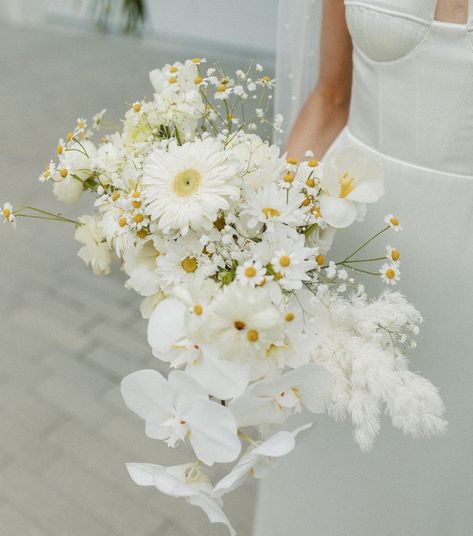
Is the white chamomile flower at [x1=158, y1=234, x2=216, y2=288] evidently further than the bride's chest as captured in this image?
No

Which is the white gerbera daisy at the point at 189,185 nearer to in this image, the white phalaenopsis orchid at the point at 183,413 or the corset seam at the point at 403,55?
the white phalaenopsis orchid at the point at 183,413

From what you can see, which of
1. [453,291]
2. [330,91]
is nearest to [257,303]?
[453,291]

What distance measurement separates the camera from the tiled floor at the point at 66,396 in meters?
1.90

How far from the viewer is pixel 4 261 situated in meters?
3.05

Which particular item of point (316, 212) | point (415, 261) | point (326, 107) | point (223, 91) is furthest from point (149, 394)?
point (326, 107)

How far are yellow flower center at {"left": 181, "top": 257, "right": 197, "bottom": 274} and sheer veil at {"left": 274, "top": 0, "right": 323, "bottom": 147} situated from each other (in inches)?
31.4

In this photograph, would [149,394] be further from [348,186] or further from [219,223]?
[348,186]

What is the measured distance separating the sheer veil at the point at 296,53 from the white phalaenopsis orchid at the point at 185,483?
942 millimetres

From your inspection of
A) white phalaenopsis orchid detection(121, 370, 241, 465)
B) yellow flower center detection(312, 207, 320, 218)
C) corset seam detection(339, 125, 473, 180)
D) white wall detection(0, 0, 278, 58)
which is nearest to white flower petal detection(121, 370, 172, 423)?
white phalaenopsis orchid detection(121, 370, 241, 465)

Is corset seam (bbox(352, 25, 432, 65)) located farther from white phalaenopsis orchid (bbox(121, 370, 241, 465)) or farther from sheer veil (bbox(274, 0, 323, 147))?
white phalaenopsis orchid (bbox(121, 370, 241, 465))

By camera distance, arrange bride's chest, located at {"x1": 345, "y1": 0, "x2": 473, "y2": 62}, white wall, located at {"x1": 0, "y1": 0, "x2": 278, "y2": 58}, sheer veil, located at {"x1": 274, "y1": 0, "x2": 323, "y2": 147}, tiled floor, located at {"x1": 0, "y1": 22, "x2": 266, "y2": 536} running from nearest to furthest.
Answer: bride's chest, located at {"x1": 345, "y1": 0, "x2": 473, "y2": 62} → sheer veil, located at {"x1": 274, "y1": 0, "x2": 323, "y2": 147} → tiled floor, located at {"x1": 0, "y1": 22, "x2": 266, "y2": 536} → white wall, located at {"x1": 0, "y1": 0, "x2": 278, "y2": 58}

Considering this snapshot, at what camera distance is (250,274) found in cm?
63

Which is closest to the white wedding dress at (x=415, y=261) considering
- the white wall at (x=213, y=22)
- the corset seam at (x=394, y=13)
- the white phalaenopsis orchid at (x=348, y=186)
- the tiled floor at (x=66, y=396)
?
the corset seam at (x=394, y=13)

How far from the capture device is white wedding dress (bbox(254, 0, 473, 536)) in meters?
0.97
